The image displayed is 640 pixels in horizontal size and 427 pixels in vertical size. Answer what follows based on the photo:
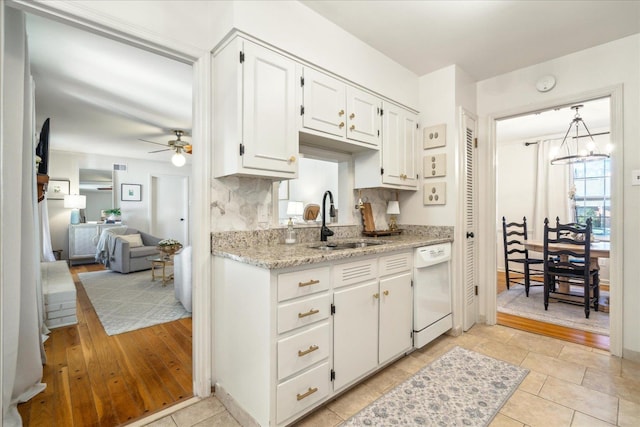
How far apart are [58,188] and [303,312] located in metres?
7.34

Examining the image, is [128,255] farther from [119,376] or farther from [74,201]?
[119,376]

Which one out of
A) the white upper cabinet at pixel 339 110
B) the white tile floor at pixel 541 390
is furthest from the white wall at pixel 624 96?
the white upper cabinet at pixel 339 110

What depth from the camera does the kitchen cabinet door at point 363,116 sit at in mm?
2350

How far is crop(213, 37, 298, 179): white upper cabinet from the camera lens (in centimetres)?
172

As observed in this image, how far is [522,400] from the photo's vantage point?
5.98ft

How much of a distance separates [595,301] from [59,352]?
5.54m

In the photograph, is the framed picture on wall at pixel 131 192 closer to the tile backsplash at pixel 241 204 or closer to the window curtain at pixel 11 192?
the window curtain at pixel 11 192

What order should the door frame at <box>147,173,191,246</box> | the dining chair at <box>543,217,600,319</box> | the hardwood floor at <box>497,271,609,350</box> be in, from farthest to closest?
the door frame at <box>147,173,191,246</box> → the dining chair at <box>543,217,600,319</box> → the hardwood floor at <box>497,271,609,350</box>

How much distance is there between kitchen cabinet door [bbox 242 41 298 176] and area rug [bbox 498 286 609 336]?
10.7ft

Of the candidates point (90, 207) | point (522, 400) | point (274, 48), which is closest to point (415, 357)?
point (522, 400)

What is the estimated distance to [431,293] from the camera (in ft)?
8.25

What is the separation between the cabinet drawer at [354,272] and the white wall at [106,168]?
7.00 meters

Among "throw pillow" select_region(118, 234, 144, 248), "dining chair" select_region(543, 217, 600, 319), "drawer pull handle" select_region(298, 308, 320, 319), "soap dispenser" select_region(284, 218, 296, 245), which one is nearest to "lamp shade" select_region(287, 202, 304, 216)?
"soap dispenser" select_region(284, 218, 296, 245)

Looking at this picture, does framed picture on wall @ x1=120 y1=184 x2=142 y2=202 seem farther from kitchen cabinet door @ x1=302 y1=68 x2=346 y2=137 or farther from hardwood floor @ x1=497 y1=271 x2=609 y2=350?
hardwood floor @ x1=497 y1=271 x2=609 y2=350
